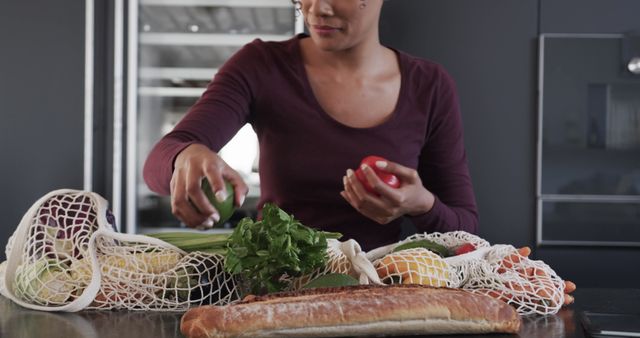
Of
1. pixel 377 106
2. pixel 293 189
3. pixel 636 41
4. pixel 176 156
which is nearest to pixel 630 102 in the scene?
pixel 636 41

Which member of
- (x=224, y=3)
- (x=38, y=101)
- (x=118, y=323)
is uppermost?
(x=224, y=3)

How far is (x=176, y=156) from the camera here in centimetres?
104

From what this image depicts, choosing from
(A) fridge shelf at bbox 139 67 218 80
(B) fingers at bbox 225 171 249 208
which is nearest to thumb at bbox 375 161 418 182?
(B) fingers at bbox 225 171 249 208

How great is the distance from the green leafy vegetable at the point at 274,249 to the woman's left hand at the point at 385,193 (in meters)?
0.15

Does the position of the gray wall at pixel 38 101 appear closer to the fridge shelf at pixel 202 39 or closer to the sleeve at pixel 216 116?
the fridge shelf at pixel 202 39

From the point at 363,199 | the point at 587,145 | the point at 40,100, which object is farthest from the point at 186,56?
the point at 363,199

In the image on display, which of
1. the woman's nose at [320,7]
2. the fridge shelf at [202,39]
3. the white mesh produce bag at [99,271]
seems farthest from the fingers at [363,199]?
the fridge shelf at [202,39]

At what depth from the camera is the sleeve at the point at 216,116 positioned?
43.6 inches

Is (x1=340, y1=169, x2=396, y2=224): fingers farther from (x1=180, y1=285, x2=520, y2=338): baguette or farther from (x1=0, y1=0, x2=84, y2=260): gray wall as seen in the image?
(x1=0, y1=0, x2=84, y2=260): gray wall

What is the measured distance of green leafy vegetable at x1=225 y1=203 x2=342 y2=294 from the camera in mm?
927

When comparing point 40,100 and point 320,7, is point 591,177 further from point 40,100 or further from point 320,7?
point 40,100

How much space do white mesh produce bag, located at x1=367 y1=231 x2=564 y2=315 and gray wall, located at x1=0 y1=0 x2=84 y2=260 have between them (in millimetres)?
2129

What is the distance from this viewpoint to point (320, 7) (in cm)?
132

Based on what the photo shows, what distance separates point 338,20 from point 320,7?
0.21 ft
